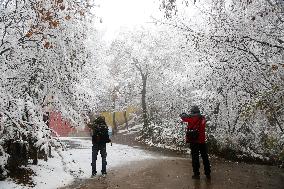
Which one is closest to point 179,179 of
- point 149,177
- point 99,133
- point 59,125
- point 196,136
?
point 149,177

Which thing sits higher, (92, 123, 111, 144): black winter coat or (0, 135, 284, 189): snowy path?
(92, 123, 111, 144): black winter coat

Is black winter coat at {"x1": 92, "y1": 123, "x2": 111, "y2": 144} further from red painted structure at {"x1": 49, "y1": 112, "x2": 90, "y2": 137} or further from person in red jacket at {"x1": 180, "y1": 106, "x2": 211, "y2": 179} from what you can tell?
person in red jacket at {"x1": 180, "y1": 106, "x2": 211, "y2": 179}

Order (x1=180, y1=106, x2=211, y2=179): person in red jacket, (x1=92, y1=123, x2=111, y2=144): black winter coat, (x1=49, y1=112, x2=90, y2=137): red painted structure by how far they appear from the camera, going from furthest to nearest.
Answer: (x1=49, y1=112, x2=90, y2=137): red painted structure < (x1=92, y1=123, x2=111, y2=144): black winter coat < (x1=180, y1=106, x2=211, y2=179): person in red jacket

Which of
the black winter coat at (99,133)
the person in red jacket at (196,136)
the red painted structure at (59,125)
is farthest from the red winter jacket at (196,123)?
the red painted structure at (59,125)

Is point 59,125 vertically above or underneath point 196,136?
above

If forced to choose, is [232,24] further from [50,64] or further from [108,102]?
[108,102]

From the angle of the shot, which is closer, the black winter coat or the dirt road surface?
the dirt road surface

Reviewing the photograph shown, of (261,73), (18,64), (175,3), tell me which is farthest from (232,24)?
(18,64)

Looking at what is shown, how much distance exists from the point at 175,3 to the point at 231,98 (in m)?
9.77

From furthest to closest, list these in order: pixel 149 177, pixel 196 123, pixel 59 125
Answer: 1. pixel 59 125
2. pixel 149 177
3. pixel 196 123

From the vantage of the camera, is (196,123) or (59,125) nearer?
(196,123)

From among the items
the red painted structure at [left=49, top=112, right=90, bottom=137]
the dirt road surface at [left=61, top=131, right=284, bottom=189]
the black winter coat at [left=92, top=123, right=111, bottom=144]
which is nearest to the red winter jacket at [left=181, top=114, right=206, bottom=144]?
the dirt road surface at [left=61, top=131, right=284, bottom=189]

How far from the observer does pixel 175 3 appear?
912 centimetres

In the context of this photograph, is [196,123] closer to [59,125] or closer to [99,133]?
[99,133]
